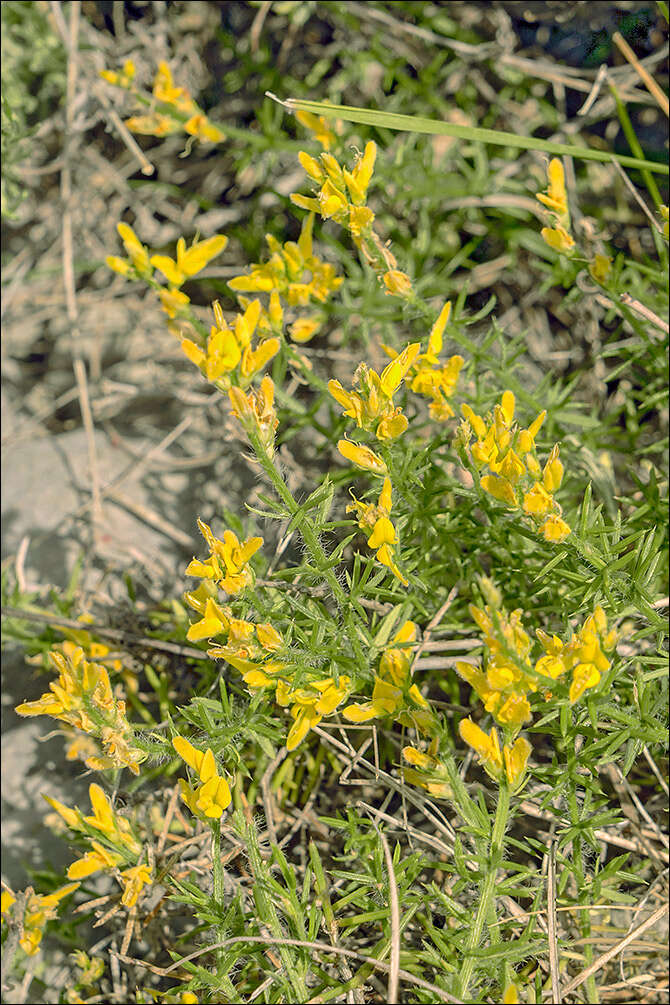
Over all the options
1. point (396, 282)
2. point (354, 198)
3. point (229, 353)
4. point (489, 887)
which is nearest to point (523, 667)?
point (489, 887)

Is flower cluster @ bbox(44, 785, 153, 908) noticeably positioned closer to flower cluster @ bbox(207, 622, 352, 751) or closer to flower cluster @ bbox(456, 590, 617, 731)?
flower cluster @ bbox(207, 622, 352, 751)

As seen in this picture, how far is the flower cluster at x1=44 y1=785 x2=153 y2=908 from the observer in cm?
176

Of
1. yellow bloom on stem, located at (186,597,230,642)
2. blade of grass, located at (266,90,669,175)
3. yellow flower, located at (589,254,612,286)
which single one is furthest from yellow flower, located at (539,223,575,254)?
yellow bloom on stem, located at (186,597,230,642)

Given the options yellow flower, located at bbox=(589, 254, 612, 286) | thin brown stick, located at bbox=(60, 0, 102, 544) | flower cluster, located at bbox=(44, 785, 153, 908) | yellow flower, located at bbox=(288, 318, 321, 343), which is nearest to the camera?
flower cluster, located at bbox=(44, 785, 153, 908)

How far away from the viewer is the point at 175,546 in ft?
9.21

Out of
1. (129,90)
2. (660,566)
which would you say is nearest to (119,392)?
(129,90)

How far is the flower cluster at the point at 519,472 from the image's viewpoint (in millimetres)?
1562

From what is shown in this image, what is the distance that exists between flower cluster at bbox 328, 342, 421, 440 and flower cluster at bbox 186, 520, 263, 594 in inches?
10.8

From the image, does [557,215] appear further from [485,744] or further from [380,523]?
[485,744]

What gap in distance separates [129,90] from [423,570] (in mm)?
1577

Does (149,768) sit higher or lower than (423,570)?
lower

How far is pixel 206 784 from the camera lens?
1.62m

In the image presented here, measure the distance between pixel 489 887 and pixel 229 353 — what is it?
0.98 metres

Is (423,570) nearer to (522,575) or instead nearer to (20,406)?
(522,575)
